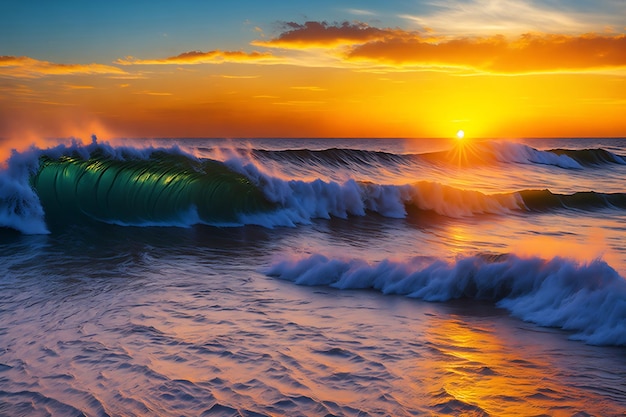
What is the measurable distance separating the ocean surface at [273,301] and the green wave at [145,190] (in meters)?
0.05

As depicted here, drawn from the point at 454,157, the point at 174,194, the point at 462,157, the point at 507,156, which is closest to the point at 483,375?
the point at 174,194

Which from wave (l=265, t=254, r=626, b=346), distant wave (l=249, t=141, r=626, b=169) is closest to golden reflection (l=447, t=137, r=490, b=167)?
distant wave (l=249, t=141, r=626, b=169)

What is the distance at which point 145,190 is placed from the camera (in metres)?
13.6

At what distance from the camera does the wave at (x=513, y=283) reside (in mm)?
5477

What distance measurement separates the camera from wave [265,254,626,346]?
5.48 meters

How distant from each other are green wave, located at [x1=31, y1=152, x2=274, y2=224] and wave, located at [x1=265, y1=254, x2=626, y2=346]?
569 centimetres

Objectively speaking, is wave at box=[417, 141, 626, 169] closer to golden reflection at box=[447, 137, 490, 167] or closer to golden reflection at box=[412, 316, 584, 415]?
golden reflection at box=[447, 137, 490, 167]

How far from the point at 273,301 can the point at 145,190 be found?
26.7 ft

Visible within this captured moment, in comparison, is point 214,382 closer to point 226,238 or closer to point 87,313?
point 87,313

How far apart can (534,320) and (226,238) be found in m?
6.55

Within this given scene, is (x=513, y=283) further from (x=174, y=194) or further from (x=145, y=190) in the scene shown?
(x=145, y=190)

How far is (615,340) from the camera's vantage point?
5055mm

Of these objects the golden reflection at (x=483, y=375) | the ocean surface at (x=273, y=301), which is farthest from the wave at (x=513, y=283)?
the golden reflection at (x=483, y=375)

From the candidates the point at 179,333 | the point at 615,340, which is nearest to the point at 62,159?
the point at 179,333
